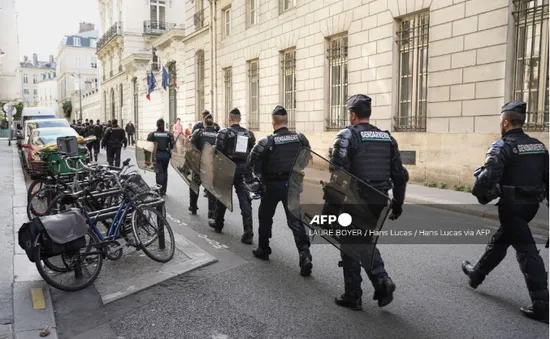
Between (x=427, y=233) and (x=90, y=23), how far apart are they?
295ft

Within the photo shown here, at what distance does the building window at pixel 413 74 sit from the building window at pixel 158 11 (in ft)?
108

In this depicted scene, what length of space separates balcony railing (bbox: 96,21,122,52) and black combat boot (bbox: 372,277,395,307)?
41740 millimetres

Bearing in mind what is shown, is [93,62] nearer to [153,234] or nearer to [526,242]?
Result: [153,234]

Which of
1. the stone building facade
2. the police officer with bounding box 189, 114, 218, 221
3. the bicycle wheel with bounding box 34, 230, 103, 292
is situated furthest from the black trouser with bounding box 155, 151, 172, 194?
the stone building facade

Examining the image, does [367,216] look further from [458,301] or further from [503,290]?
[503,290]

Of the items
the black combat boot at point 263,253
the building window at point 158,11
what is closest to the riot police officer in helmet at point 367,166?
the black combat boot at point 263,253

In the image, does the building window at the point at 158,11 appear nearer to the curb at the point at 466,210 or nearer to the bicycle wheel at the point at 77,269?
the curb at the point at 466,210

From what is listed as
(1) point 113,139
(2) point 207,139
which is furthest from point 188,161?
(1) point 113,139

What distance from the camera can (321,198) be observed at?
169 inches

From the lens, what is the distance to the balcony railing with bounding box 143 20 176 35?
41438mm

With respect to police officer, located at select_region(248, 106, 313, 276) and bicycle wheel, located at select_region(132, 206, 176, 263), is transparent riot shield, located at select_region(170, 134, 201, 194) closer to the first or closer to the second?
bicycle wheel, located at select_region(132, 206, 176, 263)

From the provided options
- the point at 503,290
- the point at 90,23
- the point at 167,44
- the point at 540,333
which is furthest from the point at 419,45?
the point at 90,23

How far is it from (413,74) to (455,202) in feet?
14.0

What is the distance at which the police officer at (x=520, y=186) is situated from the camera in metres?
4.01
